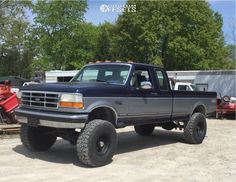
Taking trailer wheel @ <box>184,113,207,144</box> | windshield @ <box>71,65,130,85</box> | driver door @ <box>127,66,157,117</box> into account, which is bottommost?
trailer wheel @ <box>184,113,207,144</box>

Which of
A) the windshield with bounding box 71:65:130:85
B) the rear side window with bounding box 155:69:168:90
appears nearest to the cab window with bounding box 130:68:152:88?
the windshield with bounding box 71:65:130:85

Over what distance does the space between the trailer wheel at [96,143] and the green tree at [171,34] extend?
37.9 metres

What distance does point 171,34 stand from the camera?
47156 mm

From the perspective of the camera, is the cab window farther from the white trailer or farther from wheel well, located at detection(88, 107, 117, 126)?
the white trailer

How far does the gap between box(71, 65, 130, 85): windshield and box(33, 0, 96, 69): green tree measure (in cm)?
4932

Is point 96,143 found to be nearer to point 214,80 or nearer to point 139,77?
point 139,77

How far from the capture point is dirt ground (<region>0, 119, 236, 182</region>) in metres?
7.85

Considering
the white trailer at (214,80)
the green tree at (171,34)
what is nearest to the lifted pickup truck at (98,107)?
the white trailer at (214,80)

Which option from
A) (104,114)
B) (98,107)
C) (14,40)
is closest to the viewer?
(98,107)

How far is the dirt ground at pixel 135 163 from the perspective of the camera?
25.8ft

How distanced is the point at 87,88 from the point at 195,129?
14.8ft

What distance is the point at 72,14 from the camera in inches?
2368

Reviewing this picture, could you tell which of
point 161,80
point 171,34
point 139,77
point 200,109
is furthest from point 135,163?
point 171,34

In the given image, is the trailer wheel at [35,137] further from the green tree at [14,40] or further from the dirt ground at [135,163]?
the green tree at [14,40]
